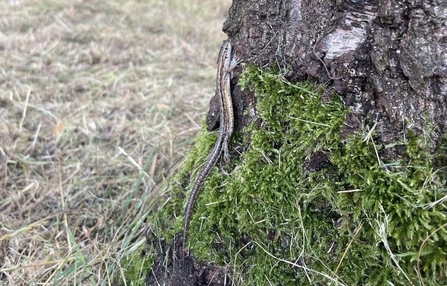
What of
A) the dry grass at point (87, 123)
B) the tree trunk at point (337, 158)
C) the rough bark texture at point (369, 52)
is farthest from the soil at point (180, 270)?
the rough bark texture at point (369, 52)

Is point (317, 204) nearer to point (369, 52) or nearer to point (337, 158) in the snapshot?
point (337, 158)

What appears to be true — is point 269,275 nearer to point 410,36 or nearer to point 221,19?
point 410,36

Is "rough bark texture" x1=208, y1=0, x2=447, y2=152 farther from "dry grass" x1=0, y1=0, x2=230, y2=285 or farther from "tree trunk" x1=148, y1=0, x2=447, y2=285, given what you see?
"dry grass" x1=0, y1=0, x2=230, y2=285

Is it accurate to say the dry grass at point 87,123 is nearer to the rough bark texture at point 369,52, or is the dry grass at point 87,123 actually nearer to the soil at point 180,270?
the soil at point 180,270

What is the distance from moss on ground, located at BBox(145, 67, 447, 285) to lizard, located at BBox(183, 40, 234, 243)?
0.11 ft

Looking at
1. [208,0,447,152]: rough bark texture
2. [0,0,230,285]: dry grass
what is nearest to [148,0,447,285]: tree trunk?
[208,0,447,152]: rough bark texture

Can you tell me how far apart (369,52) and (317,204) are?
55cm

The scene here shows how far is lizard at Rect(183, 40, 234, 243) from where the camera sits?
68.9 inches

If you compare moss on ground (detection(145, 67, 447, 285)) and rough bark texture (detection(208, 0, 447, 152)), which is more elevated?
rough bark texture (detection(208, 0, 447, 152))

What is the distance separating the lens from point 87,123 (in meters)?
3.28

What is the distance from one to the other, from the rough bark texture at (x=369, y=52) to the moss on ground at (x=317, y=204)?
0.19ft

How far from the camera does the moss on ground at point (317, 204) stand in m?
1.33

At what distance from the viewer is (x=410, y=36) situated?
1.28 meters

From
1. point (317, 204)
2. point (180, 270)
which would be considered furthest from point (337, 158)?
point (180, 270)
